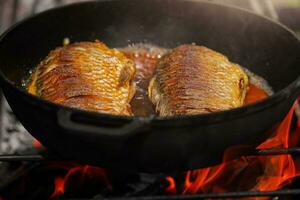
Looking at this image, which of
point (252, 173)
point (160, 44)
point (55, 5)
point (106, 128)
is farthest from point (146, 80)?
point (55, 5)

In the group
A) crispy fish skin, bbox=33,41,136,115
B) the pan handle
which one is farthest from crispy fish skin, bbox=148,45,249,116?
the pan handle

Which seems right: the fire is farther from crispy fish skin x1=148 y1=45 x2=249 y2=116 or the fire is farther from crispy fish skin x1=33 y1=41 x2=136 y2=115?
crispy fish skin x1=33 y1=41 x2=136 y2=115

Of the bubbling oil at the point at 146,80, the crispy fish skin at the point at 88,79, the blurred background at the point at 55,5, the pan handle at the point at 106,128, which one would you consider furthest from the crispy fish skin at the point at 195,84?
the blurred background at the point at 55,5

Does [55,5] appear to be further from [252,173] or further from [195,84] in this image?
[252,173]

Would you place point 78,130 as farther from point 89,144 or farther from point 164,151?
point 164,151

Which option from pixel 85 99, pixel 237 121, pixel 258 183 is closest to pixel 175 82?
pixel 85 99

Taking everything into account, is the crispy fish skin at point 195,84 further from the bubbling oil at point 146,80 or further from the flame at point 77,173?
the flame at point 77,173

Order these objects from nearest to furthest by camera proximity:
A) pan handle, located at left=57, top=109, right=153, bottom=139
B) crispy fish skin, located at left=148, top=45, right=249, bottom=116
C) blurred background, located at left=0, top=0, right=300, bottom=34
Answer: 1. pan handle, located at left=57, top=109, right=153, bottom=139
2. crispy fish skin, located at left=148, top=45, right=249, bottom=116
3. blurred background, located at left=0, top=0, right=300, bottom=34
